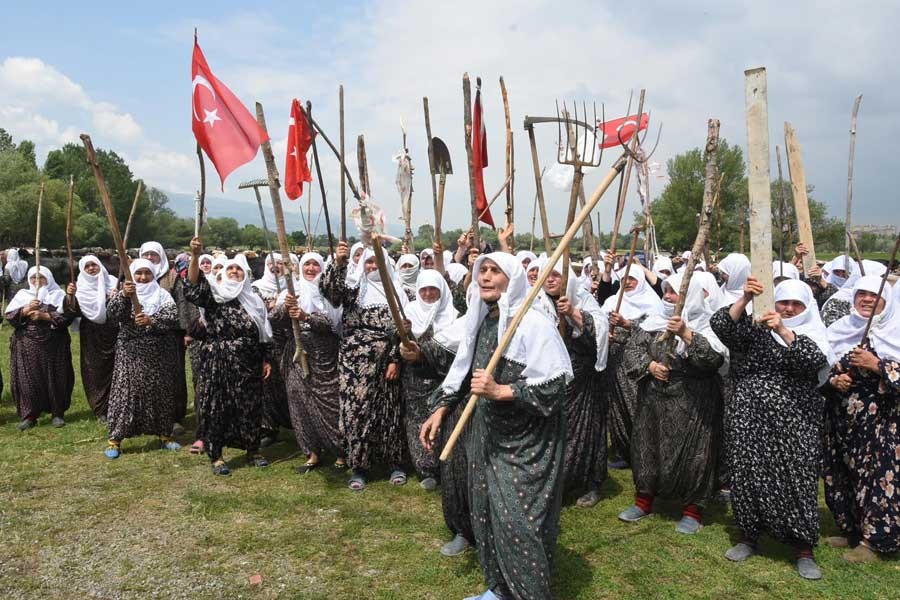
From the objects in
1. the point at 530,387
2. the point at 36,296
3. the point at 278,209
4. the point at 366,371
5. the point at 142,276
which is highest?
the point at 278,209

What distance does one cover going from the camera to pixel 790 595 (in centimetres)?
361

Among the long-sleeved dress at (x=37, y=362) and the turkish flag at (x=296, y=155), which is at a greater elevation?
the turkish flag at (x=296, y=155)

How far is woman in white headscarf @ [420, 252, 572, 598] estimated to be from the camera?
3.05 metres

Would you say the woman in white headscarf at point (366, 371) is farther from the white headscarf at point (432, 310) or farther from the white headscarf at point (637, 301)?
the white headscarf at point (637, 301)

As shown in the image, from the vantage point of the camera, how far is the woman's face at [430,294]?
508 centimetres

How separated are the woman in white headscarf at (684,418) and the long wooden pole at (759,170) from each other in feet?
2.62

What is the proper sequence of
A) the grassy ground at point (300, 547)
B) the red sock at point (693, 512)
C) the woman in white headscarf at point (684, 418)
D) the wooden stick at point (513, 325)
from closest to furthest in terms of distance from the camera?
the wooden stick at point (513, 325) → the grassy ground at point (300, 547) → the woman in white headscarf at point (684, 418) → the red sock at point (693, 512)

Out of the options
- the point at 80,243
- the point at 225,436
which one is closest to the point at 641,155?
the point at 225,436

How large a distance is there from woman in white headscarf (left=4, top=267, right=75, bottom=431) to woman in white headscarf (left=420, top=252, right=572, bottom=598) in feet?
19.0

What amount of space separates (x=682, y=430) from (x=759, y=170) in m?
1.84

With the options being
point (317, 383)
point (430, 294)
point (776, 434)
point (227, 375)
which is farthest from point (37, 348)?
point (776, 434)

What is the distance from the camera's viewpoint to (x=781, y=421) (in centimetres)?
380

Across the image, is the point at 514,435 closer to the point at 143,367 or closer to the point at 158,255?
the point at 143,367

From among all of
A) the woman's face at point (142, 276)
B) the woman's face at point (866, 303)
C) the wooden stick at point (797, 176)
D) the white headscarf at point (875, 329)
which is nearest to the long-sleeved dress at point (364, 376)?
the woman's face at point (142, 276)
